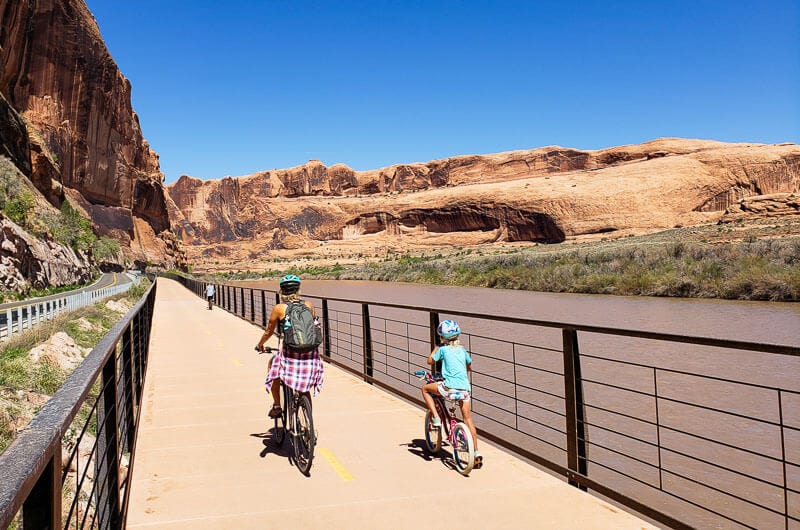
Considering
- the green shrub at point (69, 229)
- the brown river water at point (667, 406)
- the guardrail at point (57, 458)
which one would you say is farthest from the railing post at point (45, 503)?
the green shrub at point (69, 229)

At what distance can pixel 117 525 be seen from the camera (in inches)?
155

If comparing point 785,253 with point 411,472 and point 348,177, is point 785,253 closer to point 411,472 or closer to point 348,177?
point 411,472

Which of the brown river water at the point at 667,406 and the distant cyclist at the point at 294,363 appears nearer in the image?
the distant cyclist at the point at 294,363

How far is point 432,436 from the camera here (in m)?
5.84

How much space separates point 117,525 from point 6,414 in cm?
389

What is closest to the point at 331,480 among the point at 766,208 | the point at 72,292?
the point at 72,292

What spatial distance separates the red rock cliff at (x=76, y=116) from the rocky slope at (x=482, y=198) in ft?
143

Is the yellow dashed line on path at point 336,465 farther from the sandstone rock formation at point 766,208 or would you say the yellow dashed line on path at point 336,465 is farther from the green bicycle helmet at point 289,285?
the sandstone rock formation at point 766,208

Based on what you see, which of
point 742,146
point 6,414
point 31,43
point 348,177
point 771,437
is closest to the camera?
point 6,414

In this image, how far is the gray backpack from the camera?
538 centimetres

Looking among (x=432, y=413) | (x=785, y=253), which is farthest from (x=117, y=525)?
(x=785, y=253)

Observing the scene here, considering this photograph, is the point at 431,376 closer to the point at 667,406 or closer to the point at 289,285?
the point at 289,285

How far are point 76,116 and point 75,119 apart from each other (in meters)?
0.49

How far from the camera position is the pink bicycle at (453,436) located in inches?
203
